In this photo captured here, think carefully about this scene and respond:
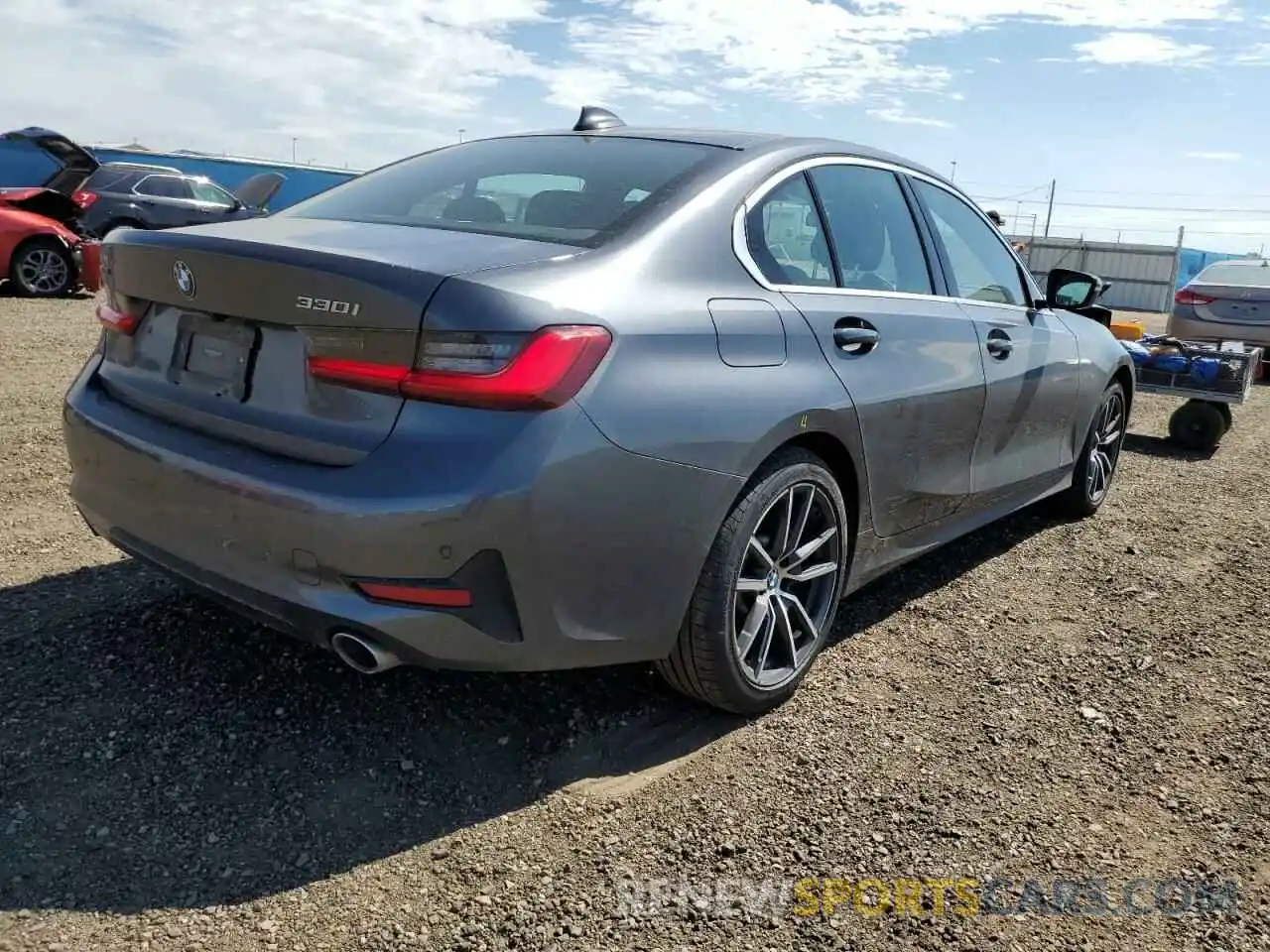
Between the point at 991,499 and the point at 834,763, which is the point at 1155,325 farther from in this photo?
the point at 834,763

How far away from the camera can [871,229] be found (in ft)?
11.4

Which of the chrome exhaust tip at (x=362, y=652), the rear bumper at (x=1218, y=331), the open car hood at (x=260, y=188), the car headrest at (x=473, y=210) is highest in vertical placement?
the open car hood at (x=260, y=188)

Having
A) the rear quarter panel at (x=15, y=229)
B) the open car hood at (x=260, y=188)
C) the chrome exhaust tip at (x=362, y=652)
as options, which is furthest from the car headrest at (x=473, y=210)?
the open car hood at (x=260, y=188)

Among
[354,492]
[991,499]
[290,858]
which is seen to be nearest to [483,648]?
[354,492]

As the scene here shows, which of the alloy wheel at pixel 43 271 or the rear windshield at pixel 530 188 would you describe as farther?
the alloy wheel at pixel 43 271

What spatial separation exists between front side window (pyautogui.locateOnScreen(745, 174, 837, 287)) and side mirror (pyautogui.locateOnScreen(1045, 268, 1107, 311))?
2.02 metres

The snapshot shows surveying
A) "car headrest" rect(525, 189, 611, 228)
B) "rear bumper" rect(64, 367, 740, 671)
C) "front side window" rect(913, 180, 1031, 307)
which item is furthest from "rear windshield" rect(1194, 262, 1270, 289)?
"rear bumper" rect(64, 367, 740, 671)

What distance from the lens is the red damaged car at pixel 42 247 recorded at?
11391 millimetres

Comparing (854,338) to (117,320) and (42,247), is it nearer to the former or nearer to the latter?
(117,320)

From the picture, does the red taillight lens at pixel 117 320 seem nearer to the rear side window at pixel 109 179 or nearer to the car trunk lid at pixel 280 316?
the car trunk lid at pixel 280 316

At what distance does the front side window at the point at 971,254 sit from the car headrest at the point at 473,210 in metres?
1.73

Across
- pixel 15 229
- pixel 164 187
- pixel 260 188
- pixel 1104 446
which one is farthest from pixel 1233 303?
pixel 164 187

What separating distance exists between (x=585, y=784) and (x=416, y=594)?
77 cm

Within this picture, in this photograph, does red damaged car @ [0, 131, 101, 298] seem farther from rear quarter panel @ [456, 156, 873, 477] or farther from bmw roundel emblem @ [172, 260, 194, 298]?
rear quarter panel @ [456, 156, 873, 477]
